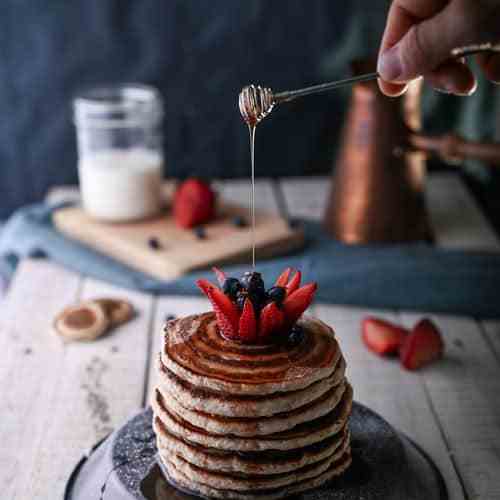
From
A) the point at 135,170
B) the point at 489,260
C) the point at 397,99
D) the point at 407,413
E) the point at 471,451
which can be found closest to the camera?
the point at 471,451

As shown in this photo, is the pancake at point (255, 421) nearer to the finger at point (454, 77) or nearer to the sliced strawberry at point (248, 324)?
the sliced strawberry at point (248, 324)

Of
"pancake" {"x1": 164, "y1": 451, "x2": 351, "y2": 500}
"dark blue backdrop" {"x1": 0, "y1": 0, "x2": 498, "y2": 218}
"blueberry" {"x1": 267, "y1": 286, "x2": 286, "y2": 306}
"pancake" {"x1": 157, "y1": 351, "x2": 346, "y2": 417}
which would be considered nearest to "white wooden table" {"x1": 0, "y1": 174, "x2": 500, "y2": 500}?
"pancake" {"x1": 164, "y1": 451, "x2": 351, "y2": 500}

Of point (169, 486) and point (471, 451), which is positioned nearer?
point (169, 486)

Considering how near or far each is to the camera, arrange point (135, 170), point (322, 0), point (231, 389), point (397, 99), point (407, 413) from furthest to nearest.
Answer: point (322, 0), point (135, 170), point (397, 99), point (407, 413), point (231, 389)

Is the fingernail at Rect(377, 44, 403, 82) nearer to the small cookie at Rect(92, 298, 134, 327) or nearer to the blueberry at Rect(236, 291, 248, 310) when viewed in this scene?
the blueberry at Rect(236, 291, 248, 310)

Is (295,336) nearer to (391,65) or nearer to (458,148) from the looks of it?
(391,65)

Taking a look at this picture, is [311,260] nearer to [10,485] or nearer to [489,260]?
[489,260]

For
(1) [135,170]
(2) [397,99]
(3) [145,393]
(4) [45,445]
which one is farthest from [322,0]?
(4) [45,445]
